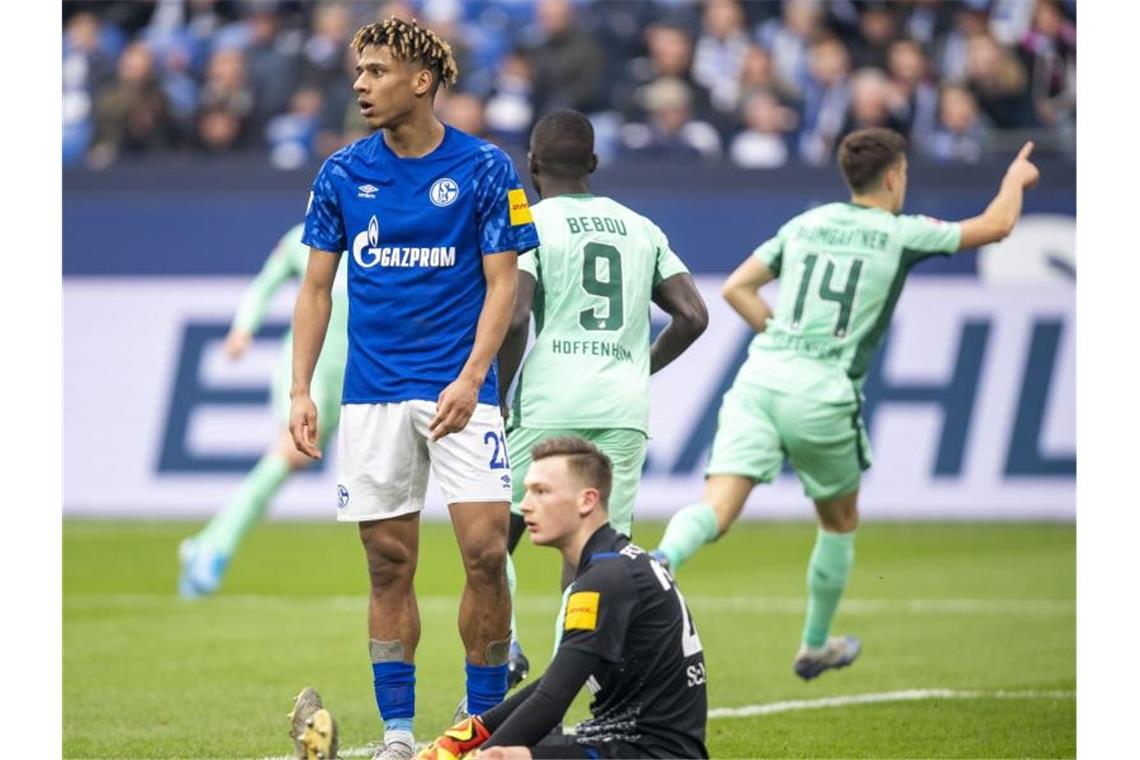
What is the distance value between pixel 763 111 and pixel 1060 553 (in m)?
4.96

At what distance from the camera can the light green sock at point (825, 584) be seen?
907 centimetres

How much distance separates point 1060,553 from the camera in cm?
1388

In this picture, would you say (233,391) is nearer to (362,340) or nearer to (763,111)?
(763,111)

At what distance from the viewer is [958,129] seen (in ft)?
55.3

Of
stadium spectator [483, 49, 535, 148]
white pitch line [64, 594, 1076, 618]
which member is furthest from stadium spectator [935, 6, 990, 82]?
white pitch line [64, 594, 1076, 618]

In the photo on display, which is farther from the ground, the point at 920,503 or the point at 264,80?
the point at 264,80

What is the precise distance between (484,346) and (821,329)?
9.18ft

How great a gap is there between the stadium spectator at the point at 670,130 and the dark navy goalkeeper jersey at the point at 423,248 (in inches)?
378

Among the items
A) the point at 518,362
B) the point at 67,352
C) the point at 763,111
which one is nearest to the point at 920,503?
the point at 763,111

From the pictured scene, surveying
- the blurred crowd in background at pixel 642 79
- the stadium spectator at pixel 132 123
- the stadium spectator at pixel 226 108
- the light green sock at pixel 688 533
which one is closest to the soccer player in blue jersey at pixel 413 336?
the light green sock at pixel 688 533

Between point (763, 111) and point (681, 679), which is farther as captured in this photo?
point (763, 111)

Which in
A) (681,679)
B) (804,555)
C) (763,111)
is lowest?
(804,555)
